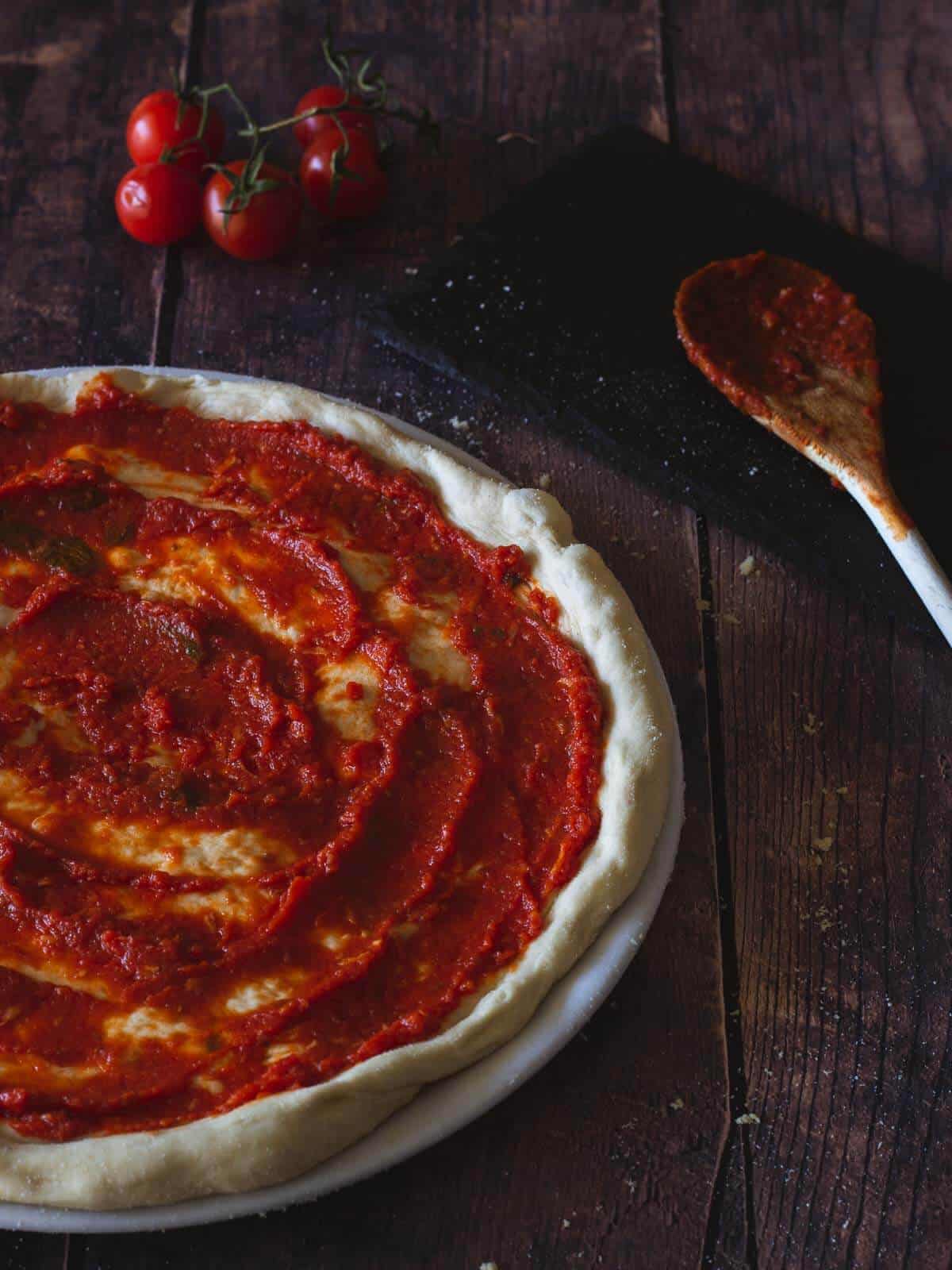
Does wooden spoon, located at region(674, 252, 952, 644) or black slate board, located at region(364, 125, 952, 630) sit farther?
black slate board, located at region(364, 125, 952, 630)

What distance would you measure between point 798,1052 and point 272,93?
150 inches

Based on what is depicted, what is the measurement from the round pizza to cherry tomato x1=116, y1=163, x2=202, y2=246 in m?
1.00

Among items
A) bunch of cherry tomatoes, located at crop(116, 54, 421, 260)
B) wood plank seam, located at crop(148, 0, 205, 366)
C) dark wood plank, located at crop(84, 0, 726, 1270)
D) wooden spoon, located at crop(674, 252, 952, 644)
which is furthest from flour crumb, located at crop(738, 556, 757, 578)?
wood plank seam, located at crop(148, 0, 205, 366)

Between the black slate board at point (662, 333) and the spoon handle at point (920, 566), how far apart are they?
10 cm

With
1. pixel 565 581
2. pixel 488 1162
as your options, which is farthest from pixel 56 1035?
pixel 565 581

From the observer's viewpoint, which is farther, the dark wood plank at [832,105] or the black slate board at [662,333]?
the dark wood plank at [832,105]

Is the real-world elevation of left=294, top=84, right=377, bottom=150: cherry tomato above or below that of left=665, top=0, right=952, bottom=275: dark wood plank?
below

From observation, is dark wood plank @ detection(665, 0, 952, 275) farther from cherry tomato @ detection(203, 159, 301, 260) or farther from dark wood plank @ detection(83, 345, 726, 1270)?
dark wood plank @ detection(83, 345, 726, 1270)

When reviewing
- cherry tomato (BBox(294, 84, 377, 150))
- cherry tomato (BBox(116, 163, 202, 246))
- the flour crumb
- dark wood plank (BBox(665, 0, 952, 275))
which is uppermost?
dark wood plank (BBox(665, 0, 952, 275))

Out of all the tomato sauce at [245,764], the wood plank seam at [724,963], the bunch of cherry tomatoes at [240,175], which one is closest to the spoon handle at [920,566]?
the wood plank seam at [724,963]

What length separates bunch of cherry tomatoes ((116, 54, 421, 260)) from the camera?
4.26 metres

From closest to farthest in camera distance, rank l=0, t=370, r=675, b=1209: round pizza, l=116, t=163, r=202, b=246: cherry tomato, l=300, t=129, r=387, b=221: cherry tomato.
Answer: l=0, t=370, r=675, b=1209: round pizza < l=116, t=163, r=202, b=246: cherry tomato < l=300, t=129, r=387, b=221: cherry tomato

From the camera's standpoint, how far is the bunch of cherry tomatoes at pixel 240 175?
4.26 meters

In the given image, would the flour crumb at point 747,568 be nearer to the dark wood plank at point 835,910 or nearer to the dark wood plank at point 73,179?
the dark wood plank at point 835,910
